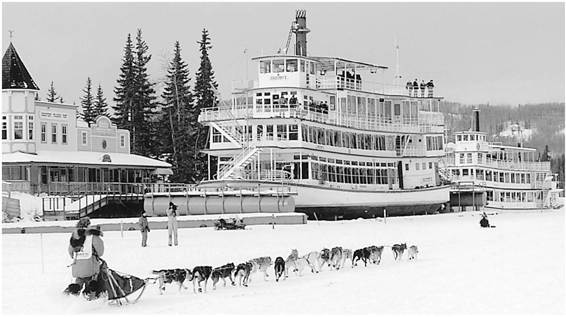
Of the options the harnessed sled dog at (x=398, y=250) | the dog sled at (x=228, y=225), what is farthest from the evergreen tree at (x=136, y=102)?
the harnessed sled dog at (x=398, y=250)

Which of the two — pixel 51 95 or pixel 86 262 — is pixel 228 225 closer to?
pixel 86 262

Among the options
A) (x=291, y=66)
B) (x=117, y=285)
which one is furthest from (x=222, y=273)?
(x=291, y=66)

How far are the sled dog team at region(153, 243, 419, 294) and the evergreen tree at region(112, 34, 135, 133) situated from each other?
51.7m

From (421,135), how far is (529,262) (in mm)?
38272

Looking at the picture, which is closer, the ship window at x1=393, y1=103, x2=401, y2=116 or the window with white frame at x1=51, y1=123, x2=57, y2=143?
the window with white frame at x1=51, y1=123, x2=57, y2=143

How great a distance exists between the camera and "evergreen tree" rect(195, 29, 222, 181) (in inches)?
2776

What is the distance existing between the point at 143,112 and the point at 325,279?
55.9 meters

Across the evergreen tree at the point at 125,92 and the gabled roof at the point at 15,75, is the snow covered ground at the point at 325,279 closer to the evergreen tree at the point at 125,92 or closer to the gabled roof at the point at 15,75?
the gabled roof at the point at 15,75

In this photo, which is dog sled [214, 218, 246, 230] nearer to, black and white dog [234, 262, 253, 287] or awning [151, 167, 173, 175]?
black and white dog [234, 262, 253, 287]

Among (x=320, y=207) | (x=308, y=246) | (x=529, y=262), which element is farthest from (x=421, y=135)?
(x=529, y=262)

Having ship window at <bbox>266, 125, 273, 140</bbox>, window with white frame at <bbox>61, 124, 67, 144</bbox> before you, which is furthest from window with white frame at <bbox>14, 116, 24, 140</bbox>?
ship window at <bbox>266, 125, 273, 140</bbox>

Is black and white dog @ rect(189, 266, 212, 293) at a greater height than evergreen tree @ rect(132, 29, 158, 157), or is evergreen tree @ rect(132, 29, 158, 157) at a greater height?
evergreen tree @ rect(132, 29, 158, 157)

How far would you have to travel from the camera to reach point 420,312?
48.5 feet

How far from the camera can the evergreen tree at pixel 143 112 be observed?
74.1m
